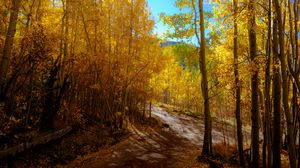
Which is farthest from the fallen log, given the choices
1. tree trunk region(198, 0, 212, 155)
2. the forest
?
tree trunk region(198, 0, 212, 155)

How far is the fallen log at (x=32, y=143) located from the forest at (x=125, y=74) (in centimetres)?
4

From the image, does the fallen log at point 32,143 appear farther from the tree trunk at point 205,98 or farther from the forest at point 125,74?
the tree trunk at point 205,98

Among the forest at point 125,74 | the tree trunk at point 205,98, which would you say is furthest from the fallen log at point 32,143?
the tree trunk at point 205,98

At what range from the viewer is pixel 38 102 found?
1101 centimetres

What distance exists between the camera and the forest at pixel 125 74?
7027 millimetres

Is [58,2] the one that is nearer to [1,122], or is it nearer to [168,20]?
[168,20]

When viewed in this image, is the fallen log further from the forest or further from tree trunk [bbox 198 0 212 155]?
tree trunk [bbox 198 0 212 155]

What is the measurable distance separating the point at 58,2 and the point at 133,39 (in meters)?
5.65

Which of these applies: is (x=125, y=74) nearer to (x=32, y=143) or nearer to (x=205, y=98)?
(x=205, y=98)

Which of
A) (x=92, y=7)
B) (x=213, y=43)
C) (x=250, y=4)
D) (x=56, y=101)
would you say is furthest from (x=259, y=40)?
(x=56, y=101)

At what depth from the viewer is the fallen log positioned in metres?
6.66

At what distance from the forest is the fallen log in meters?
0.04

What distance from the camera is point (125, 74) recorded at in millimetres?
14477

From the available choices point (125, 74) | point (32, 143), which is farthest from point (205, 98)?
point (32, 143)
